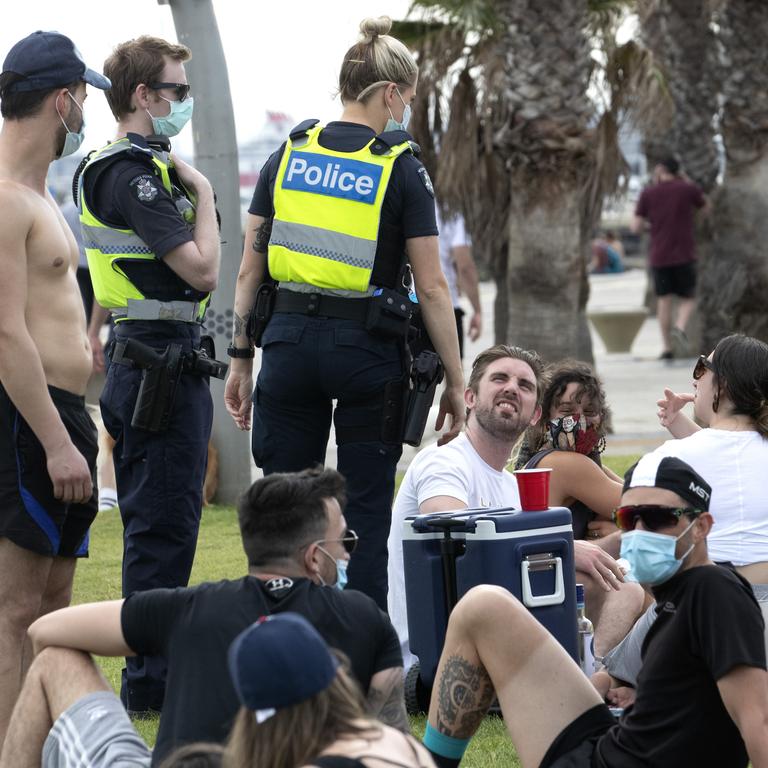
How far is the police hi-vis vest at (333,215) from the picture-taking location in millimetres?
5203

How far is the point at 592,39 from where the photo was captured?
1436 centimetres

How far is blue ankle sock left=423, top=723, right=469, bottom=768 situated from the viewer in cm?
421

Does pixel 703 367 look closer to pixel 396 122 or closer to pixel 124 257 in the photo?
pixel 396 122

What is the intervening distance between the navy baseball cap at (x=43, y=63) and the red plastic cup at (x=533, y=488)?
71.6 inches

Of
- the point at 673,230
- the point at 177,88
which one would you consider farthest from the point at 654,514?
the point at 673,230

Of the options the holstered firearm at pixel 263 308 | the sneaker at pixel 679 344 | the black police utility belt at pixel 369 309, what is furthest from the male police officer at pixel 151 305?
the sneaker at pixel 679 344

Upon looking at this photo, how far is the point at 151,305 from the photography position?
16.7 feet

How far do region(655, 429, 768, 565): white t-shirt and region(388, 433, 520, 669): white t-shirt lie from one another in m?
0.87

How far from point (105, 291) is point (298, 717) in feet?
8.88

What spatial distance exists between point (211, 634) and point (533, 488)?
170 centimetres

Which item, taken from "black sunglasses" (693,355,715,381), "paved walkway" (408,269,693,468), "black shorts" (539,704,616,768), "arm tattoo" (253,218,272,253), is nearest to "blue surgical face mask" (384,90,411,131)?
"arm tattoo" (253,218,272,253)

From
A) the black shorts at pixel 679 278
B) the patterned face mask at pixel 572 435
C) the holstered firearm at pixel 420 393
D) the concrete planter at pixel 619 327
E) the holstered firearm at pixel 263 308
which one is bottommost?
the concrete planter at pixel 619 327

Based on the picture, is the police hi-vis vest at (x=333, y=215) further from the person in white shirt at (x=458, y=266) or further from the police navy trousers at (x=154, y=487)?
the person in white shirt at (x=458, y=266)

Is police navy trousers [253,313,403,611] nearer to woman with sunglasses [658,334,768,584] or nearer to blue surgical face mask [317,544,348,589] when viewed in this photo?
Result: woman with sunglasses [658,334,768,584]
